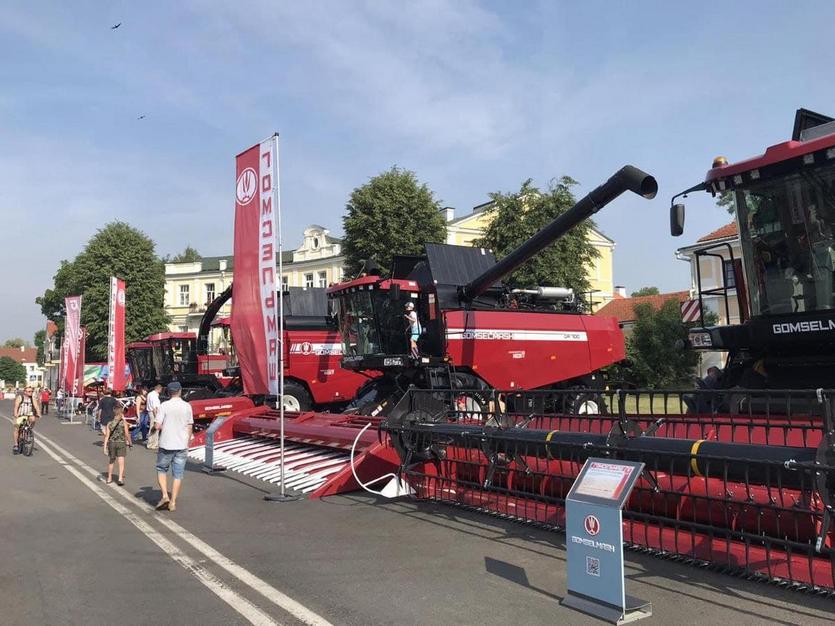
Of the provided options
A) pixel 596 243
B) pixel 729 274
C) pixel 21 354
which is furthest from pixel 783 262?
pixel 21 354

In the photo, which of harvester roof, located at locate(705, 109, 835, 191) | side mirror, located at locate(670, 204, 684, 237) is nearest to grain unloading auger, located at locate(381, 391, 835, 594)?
side mirror, located at locate(670, 204, 684, 237)

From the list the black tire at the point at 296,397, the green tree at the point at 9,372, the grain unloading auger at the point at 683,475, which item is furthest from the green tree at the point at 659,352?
the green tree at the point at 9,372

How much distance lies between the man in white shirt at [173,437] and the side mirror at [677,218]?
6.42 metres

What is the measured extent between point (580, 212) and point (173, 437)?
298 inches

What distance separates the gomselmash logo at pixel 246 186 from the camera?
1060 centimetres

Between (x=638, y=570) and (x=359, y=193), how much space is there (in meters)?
26.9

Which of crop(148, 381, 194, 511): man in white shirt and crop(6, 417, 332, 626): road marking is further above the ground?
crop(148, 381, 194, 511): man in white shirt

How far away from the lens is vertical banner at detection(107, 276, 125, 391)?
2231 cm

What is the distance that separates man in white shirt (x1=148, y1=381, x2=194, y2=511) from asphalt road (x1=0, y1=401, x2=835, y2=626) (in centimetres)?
45

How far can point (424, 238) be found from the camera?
30953mm

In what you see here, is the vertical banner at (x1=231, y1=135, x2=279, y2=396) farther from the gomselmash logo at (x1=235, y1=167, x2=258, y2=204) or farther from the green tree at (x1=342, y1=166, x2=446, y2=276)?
the green tree at (x1=342, y1=166, x2=446, y2=276)

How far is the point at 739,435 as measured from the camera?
6148mm

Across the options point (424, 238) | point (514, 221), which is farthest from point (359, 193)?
point (514, 221)

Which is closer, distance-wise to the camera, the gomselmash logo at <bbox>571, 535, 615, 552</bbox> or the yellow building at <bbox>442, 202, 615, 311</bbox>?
the gomselmash logo at <bbox>571, 535, 615, 552</bbox>
